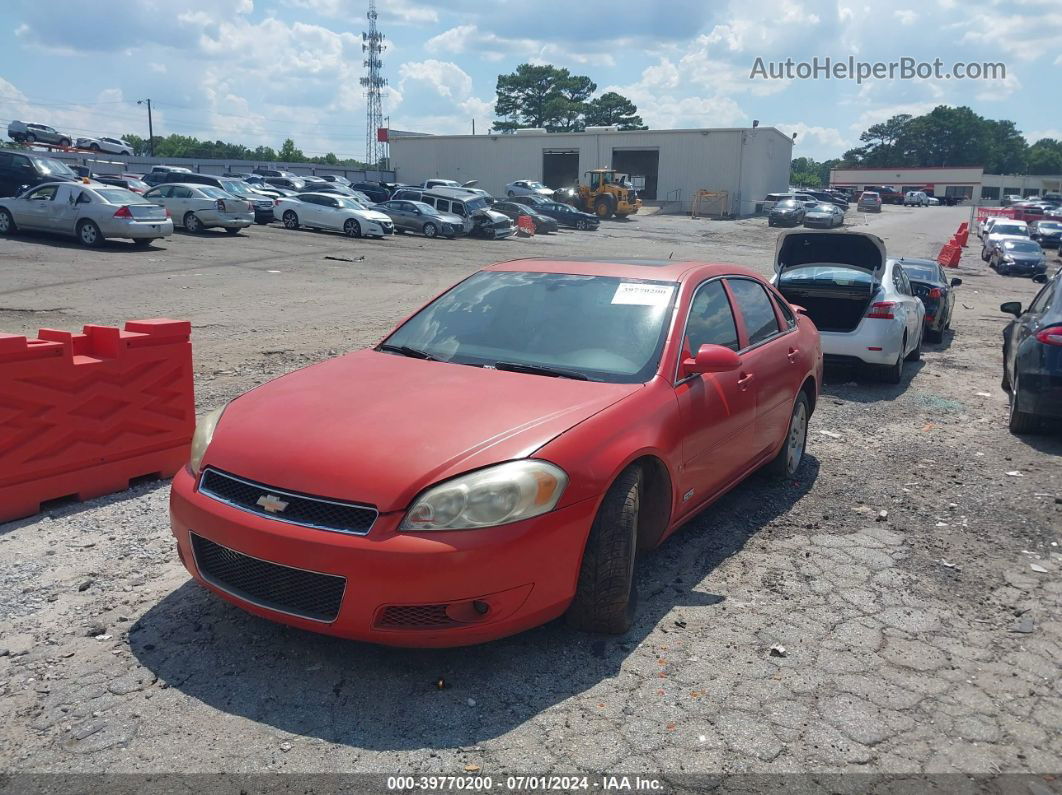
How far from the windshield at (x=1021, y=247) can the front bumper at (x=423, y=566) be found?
105 ft

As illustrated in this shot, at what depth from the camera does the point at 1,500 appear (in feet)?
15.8

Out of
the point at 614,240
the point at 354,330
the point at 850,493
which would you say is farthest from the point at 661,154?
the point at 850,493

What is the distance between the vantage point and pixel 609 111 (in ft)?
394

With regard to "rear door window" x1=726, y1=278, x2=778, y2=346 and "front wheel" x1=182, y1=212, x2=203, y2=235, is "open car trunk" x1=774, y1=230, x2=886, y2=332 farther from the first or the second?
"front wheel" x1=182, y1=212, x2=203, y2=235

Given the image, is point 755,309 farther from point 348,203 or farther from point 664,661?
point 348,203

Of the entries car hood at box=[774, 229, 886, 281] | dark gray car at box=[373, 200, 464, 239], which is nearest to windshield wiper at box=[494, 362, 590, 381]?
car hood at box=[774, 229, 886, 281]

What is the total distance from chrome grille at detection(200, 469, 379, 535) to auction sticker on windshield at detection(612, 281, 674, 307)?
206cm

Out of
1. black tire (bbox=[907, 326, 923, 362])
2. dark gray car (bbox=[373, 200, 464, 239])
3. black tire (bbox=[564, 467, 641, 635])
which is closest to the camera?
black tire (bbox=[564, 467, 641, 635])

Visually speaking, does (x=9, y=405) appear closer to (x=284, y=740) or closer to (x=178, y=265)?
(x=284, y=740)

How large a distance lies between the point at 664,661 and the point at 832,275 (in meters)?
7.50

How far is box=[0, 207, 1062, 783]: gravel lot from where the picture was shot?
10.1 ft

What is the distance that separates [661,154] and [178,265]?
47.5 m

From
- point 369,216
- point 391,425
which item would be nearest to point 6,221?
point 369,216

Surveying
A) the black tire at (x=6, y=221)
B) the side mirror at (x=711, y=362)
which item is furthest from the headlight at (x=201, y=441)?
the black tire at (x=6, y=221)
